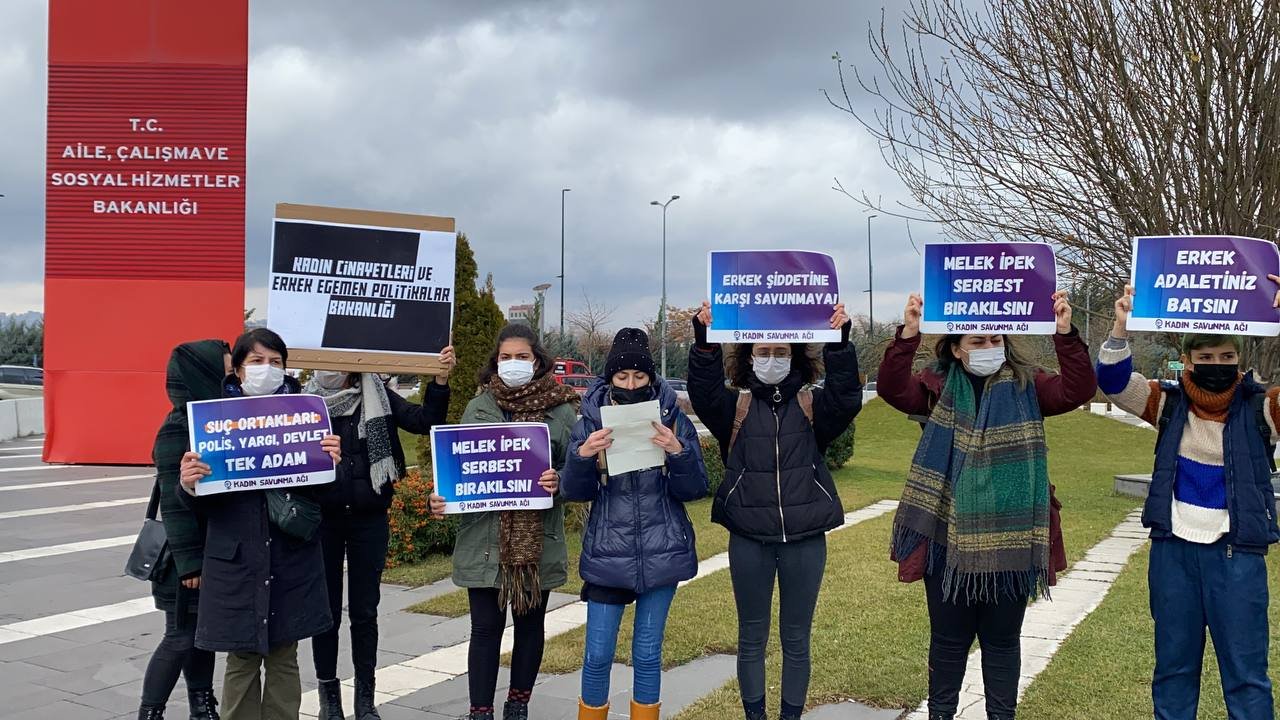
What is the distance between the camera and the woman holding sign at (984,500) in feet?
13.6

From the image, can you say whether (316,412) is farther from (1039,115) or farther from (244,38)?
(244,38)

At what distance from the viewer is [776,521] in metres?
4.37

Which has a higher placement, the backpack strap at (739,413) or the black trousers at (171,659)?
the backpack strap at (739,413)

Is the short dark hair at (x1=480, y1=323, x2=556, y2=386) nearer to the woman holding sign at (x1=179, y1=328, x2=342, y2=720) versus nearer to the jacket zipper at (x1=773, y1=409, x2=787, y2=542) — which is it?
the woman holding sign at (x1=179, y1=328, x2=342, y2=720)

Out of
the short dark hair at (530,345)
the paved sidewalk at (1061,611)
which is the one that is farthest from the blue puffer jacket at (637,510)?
the paved sidewalk at (1061,611)

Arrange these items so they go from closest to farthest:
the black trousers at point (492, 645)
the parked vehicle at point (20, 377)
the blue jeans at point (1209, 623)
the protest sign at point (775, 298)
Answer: the blue jeans at point (1209, 623) < the protest sign at point (775, 298) < the black trousers at point (492, 645) < the parked vehicle at point (20, 377)

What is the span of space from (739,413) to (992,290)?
123 centimetres

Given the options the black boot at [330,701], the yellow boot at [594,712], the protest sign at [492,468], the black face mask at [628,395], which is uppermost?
the black face mask at [628,395]

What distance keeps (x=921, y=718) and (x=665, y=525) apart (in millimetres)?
1901

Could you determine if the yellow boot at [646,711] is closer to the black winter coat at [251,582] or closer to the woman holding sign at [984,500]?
the woman holding sign at [984,500]

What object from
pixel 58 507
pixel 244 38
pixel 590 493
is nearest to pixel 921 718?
pixel 590 493

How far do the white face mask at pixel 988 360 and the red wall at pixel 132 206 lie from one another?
16417 mm

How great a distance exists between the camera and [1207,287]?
415 cm

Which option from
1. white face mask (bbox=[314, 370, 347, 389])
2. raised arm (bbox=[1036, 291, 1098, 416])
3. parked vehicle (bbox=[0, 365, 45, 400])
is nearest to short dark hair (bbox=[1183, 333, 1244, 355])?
raised arm (bbox=[1036, 291, 1098, 416])
